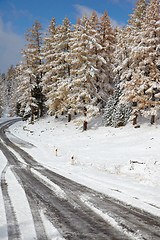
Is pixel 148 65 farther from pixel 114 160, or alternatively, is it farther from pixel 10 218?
pixel 10 218

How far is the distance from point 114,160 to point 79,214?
804cm

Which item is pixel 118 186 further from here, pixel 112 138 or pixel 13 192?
pixel 112 138

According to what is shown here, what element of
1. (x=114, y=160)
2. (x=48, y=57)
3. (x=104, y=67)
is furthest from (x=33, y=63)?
(x=114, y=160)

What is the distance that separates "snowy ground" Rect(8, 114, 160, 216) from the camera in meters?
8.05

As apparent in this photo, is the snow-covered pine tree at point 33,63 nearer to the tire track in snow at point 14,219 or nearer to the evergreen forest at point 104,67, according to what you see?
the evergreen forest at point 104,67

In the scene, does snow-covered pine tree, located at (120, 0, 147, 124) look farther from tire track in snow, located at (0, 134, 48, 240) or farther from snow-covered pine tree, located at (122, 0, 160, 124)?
tire track in snow, located at (0, 134, 48, 240)

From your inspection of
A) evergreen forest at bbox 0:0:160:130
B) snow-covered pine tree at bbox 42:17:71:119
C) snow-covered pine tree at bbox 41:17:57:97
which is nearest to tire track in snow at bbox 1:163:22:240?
evergreen forest at bbox 0:0:160:130

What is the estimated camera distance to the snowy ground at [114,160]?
317 inches

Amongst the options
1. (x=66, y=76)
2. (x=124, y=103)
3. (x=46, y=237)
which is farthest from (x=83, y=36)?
(x=46, y=237)

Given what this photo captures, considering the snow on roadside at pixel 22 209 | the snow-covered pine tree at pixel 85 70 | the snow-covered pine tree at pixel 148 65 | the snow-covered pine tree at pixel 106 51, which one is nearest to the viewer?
the snow on roadside at pixel 22 209

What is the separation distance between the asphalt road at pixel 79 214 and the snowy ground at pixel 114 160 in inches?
32.0

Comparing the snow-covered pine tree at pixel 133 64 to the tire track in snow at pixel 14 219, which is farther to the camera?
the snow-covered pine tree at pixel 133 64

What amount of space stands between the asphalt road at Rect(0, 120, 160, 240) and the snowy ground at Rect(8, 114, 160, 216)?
81 cm

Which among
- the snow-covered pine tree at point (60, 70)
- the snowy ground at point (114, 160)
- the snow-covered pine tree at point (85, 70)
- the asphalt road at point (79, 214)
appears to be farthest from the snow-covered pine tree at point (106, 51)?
the asphalt road at point (79, 214)
